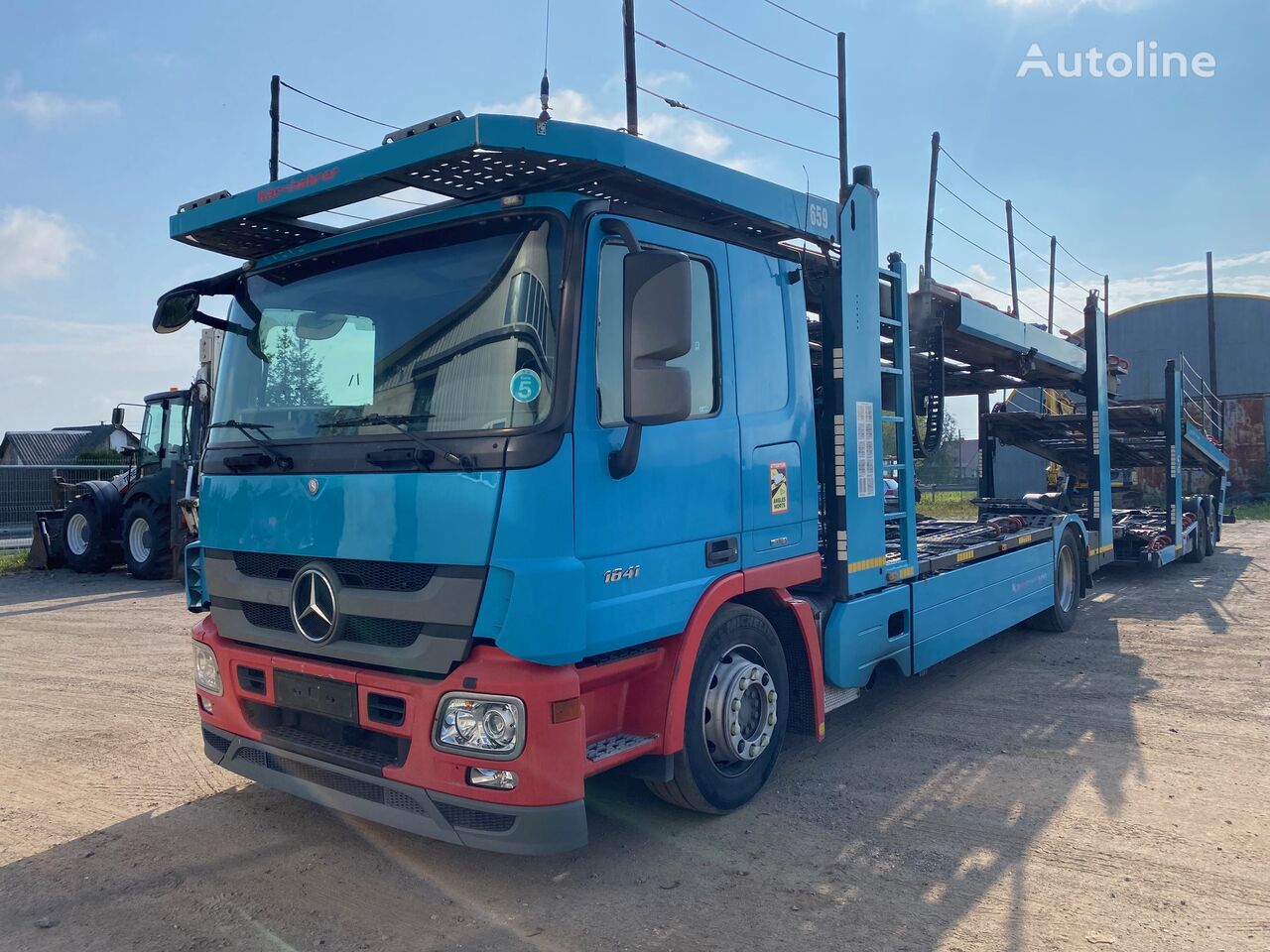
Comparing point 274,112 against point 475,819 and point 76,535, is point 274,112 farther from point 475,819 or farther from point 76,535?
point 475,819

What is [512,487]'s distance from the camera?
326 cm

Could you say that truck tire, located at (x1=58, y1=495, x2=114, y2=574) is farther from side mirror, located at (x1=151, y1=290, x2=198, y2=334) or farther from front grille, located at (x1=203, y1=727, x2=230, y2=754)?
front grille, located at (x1=203, y1=727, x2=230, y2=754)

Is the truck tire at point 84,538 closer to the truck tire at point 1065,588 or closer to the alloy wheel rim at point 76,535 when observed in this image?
the alloy wheel rim at point 76,535

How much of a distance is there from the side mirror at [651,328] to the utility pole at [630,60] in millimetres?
8611

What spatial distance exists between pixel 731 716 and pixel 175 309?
3.30 m

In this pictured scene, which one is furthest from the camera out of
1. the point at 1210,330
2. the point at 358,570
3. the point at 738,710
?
the point at 1210,330

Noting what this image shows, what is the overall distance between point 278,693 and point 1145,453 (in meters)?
12.6

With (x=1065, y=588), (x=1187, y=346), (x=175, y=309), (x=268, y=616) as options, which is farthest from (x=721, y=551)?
(x=1187, y=346)

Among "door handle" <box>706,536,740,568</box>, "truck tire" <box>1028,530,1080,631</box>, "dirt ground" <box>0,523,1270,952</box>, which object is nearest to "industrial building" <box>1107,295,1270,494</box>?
"truck tire" <box>1028,530,1080,631</box>

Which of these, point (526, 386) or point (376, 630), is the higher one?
point (526, 386)

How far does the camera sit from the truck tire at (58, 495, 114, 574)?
15.0m

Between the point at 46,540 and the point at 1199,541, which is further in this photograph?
the point at 46,540

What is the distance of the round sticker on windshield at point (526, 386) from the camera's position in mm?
3379

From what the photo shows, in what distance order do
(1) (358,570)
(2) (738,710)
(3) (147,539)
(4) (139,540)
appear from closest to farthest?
(1) (358,570)
(2) (738,710)
(3) (147,539)
(4) (139,540)
